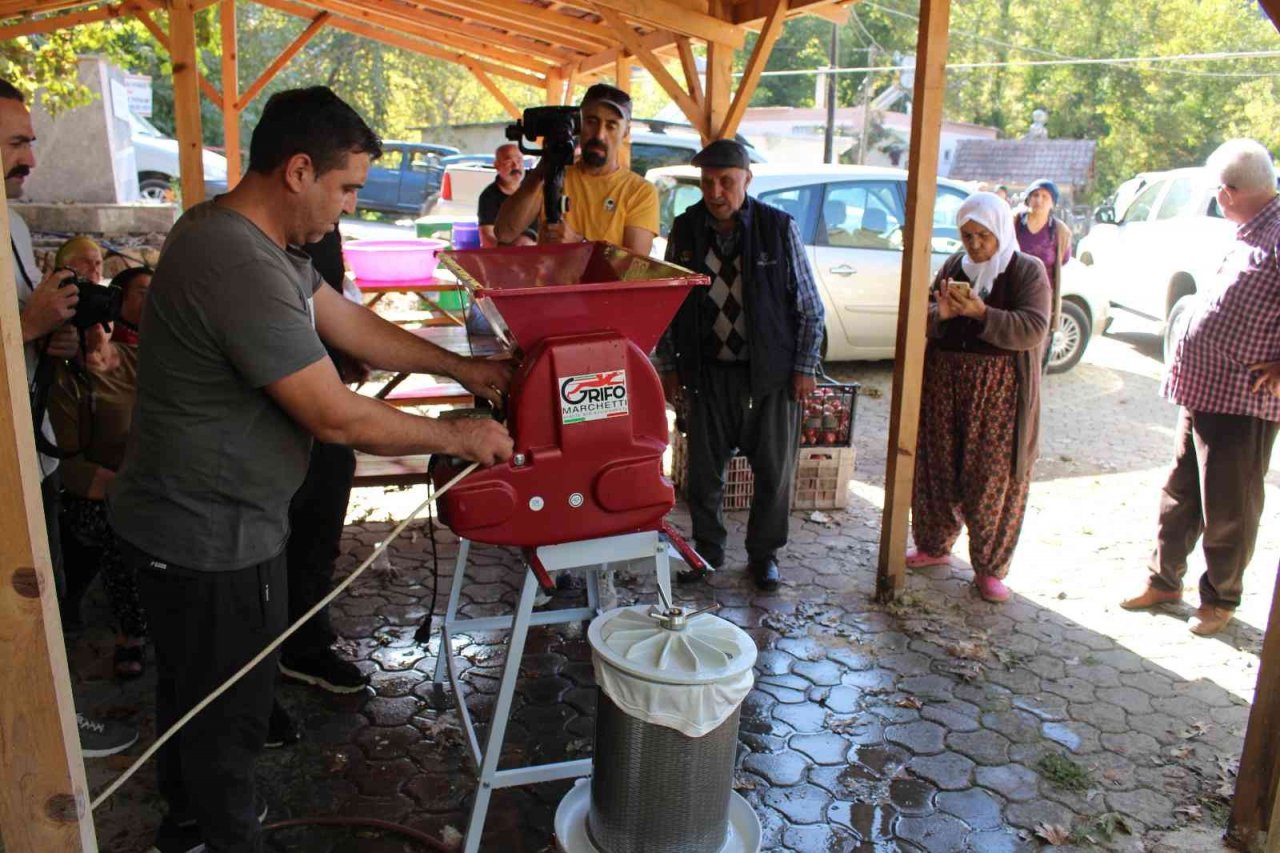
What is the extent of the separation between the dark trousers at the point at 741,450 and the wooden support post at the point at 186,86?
12.3ft

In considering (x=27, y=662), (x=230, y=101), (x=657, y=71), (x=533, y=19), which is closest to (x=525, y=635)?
(x=27, y=662)

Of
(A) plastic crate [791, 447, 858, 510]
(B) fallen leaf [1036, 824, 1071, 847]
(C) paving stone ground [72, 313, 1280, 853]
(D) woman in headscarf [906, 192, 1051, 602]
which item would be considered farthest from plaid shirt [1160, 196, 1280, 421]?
(B) fallen leaf [1036, 824, 1071, 847]

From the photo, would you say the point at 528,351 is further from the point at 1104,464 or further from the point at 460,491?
the point at 1104,464

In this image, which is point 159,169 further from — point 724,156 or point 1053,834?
point 1053,834

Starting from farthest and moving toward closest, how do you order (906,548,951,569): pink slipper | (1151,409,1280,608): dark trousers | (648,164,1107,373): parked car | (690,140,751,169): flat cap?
(648,164,1107,373): parked car < (906,548,951,569): pink slipper < (690,140,751,169): flat cap < (1151,409,1280,608): dark trousers

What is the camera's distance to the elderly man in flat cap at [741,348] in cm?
402

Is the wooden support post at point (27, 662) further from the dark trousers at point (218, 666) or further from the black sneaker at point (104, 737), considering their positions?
the black sneaker at point (104, 737)

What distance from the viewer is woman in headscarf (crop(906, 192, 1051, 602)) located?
12.9 ft

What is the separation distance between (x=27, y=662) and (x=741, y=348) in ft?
10.0

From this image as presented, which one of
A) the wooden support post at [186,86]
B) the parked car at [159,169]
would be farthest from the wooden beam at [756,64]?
the parked car at [159,169]

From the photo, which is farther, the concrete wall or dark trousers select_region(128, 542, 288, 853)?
the concrete wall

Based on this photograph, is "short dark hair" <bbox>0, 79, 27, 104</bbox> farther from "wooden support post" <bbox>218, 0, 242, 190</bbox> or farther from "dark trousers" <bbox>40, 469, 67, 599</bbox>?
"wooden support post" <bbox>218, 0, 242, 190</bbox>

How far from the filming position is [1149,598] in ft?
13.8

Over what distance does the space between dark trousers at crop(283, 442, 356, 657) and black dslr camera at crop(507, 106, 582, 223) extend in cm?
109
